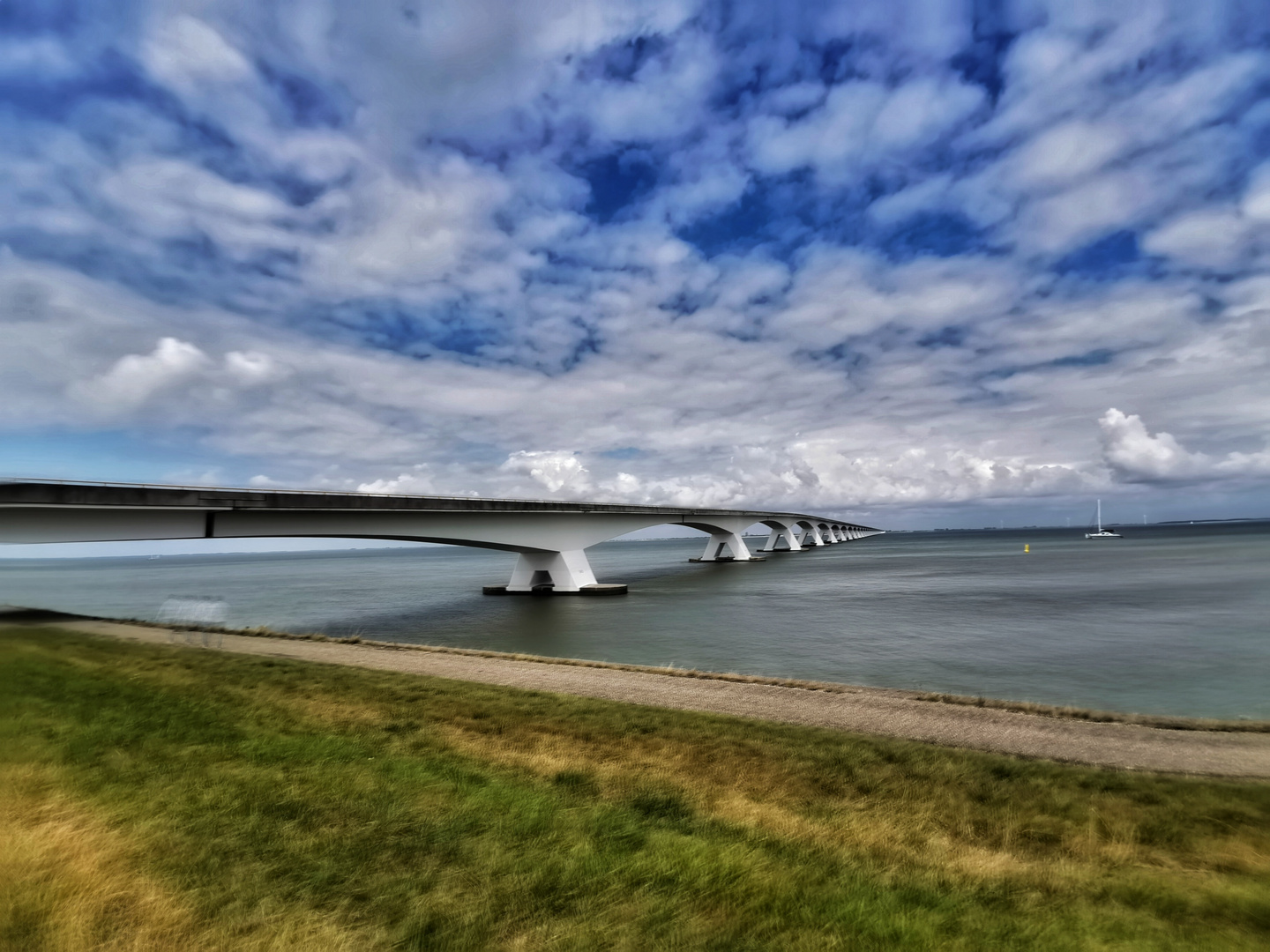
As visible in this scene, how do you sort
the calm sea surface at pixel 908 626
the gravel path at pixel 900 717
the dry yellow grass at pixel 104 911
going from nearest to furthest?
the dry yellow grass at pixel 104 911, the gravel path at pixel 900 717, the calm sea surface at pixel 908 626

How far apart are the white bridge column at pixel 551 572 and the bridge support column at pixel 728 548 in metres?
59.0

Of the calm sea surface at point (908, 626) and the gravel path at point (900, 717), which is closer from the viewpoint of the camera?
the gravel path at point (900, 717)

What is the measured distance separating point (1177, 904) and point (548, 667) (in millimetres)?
15251

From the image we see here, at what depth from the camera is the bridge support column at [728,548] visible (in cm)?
11281

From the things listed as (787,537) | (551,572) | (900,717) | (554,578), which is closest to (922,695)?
(900,717)

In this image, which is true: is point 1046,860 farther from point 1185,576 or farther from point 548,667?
point 1185,576

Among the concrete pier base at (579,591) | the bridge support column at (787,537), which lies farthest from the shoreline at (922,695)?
the bridge support column at (787,537)

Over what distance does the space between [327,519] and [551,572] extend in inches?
872

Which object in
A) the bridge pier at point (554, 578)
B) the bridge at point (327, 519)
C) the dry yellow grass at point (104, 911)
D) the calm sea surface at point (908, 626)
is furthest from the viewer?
the bridge pier at point (554, 578)

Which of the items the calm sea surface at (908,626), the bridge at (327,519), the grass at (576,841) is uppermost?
the bridge at (327,519)

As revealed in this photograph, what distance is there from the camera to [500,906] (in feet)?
15.3

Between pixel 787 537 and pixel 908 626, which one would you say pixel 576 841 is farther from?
pixel 787 537

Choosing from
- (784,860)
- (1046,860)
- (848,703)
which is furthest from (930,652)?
(784,860)

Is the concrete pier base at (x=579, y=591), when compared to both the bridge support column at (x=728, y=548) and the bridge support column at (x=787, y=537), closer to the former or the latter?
the bridge support column at (x=728, y=548)
